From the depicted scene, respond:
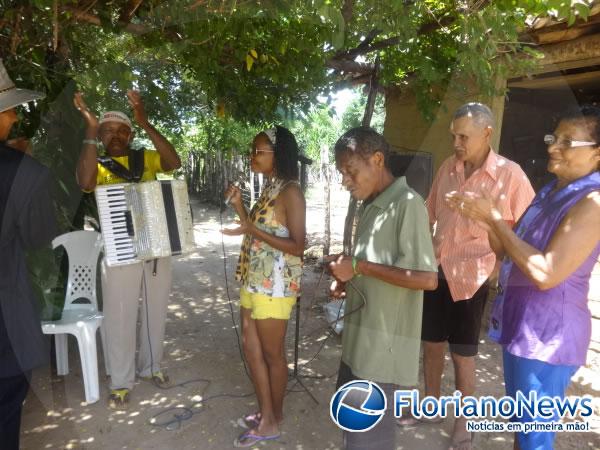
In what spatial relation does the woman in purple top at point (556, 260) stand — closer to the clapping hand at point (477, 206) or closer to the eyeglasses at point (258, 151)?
the clapping hand at point (477, 206)

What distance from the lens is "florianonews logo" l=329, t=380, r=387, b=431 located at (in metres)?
2.00

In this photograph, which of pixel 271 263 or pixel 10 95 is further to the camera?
pixel 271 263

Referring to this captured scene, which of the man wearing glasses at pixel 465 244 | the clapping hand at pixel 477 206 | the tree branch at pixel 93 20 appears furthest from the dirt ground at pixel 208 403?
the tree branch at pixel 93 20

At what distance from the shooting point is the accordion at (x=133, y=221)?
10.2 feet

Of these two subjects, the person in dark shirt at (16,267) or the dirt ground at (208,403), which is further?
the dirt ground at (208,403)

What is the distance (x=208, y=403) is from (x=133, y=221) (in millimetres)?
1499

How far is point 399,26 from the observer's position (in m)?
2.77

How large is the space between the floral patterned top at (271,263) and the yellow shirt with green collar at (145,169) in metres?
1.08

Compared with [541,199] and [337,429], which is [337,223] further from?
[541,199]

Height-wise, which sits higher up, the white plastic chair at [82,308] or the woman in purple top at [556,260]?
the woman in purple top at [556,260]

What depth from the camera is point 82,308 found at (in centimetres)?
360

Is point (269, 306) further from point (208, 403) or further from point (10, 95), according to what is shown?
point (10, 95)

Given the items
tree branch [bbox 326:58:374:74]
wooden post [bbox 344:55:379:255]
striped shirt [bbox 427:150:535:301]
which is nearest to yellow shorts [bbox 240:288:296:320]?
striped shirt [bbox 427:150:535:301]

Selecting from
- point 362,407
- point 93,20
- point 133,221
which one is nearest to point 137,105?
point 93,20
